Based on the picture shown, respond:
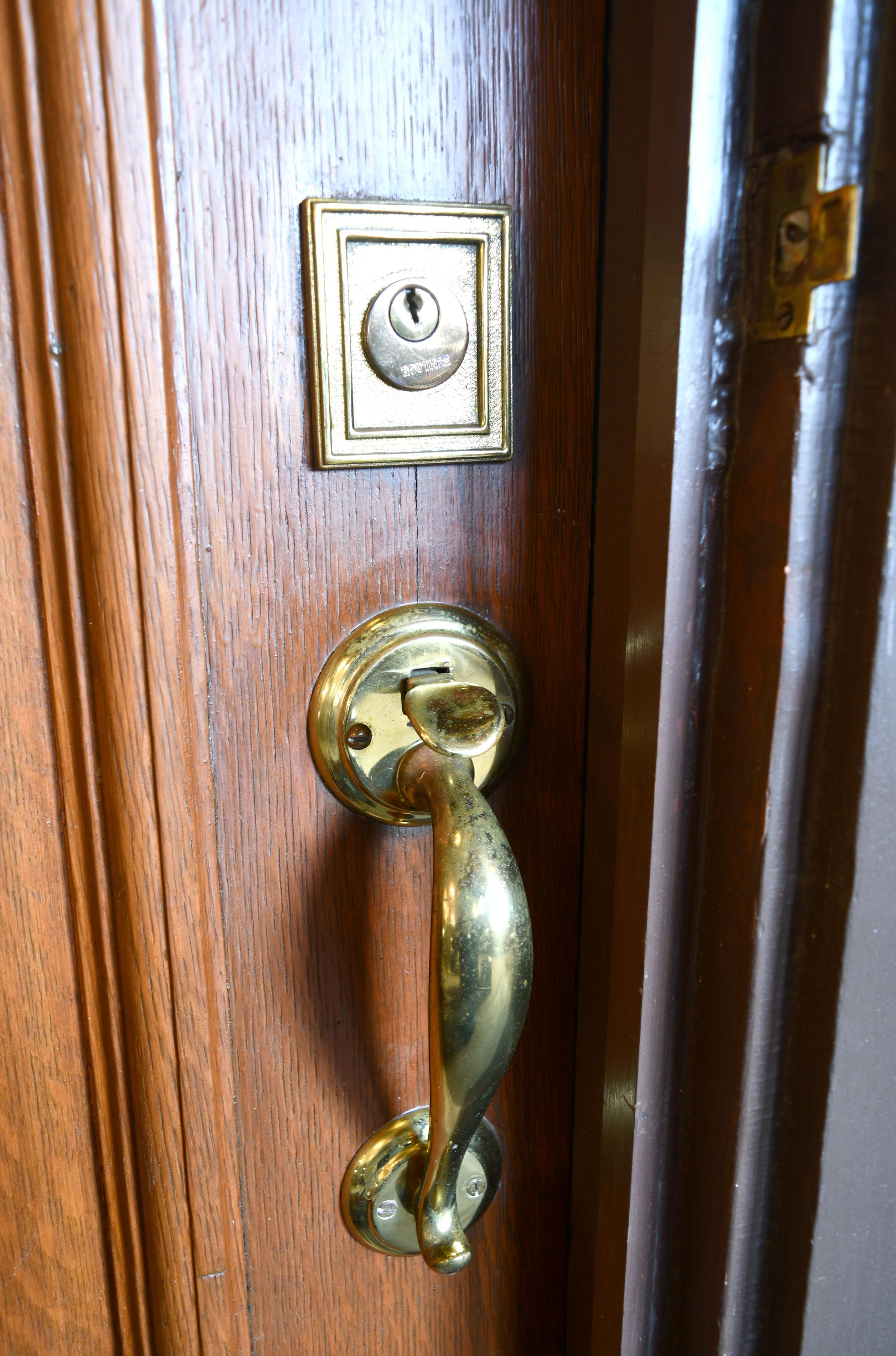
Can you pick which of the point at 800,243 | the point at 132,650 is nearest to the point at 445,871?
the point at 132,650

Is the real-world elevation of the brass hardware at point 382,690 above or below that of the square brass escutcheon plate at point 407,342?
below

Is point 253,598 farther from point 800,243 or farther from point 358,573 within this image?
point 800,243

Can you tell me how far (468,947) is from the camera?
0.33m

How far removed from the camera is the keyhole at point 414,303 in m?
0.33

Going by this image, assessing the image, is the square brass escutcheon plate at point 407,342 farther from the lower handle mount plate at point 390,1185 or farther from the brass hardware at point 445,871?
the lower handle mount plate at point 390,1185

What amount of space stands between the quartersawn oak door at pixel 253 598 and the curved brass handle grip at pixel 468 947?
6cm

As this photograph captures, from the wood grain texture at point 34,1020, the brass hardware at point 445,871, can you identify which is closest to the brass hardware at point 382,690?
the brass hardware at point 445,871

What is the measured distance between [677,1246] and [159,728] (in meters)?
0.30

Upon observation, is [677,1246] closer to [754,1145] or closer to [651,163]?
[754,1145]

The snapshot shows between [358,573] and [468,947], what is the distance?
0.48ft

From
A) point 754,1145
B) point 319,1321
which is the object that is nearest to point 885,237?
point 754,1145

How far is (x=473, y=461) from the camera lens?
36 centimetres

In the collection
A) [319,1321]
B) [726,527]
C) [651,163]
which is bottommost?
[319,1321]

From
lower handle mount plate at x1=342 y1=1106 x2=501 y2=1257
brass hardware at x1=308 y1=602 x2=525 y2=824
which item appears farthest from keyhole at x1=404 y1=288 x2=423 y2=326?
lower handle mount plate at x1=342 y1=1106 x2=501 y2=1257
